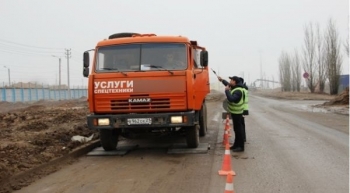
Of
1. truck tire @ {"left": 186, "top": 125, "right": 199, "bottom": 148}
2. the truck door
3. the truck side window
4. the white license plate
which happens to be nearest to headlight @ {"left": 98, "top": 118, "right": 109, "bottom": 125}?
the white license plate

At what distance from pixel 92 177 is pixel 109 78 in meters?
2.46

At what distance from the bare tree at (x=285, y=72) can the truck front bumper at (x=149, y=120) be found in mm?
67512

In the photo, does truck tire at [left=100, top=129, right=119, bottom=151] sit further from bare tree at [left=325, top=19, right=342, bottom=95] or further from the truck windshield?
bare tree at [left=325, top=19, right=342, bottom=95]

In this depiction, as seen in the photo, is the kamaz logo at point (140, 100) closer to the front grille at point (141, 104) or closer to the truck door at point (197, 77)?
the front grille at point (141, 104)

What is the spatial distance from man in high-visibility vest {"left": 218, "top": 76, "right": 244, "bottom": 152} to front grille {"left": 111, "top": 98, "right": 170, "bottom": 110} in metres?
1.63

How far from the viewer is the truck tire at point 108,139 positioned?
889 centimetres

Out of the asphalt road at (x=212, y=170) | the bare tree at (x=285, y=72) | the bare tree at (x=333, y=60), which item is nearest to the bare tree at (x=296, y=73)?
the bare tree at (x=285, y=72)

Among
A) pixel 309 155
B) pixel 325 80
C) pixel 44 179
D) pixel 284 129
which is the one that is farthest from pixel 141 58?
pixel 325 80

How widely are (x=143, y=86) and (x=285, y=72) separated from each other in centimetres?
6932

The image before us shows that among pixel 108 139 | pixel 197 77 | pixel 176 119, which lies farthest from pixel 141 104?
pixel 197 77

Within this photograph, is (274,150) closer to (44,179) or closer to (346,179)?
(346,179)

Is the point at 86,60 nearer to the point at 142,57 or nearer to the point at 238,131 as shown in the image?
the point at 142,57

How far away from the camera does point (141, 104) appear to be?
8.18m

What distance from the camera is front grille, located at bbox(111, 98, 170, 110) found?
320 inches
